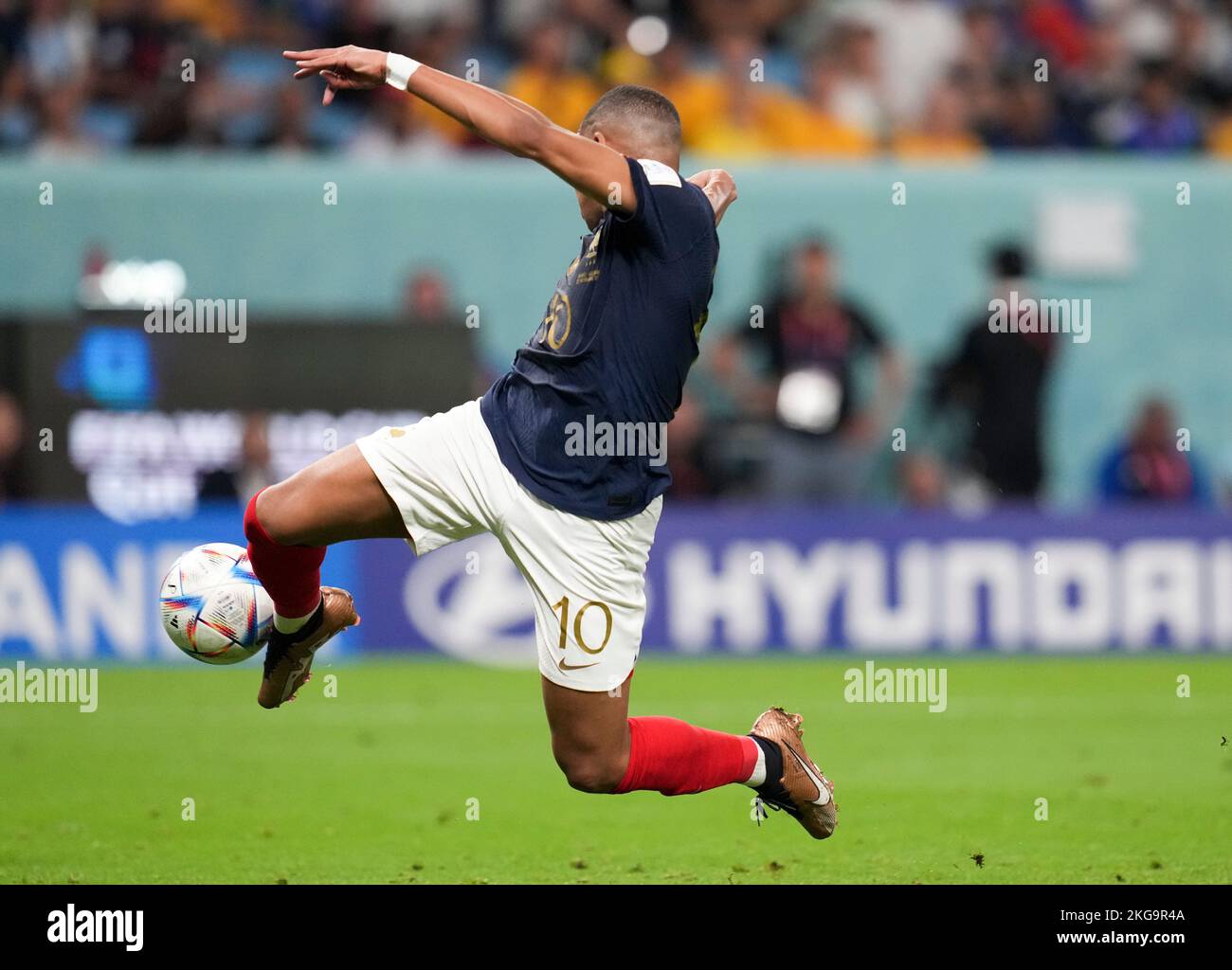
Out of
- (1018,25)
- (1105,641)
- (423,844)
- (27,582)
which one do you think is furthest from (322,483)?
(1018,25)

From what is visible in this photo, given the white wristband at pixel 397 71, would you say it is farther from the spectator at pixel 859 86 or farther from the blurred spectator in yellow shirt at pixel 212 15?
the blurred spectator in yellow shirt at pixel 212 15

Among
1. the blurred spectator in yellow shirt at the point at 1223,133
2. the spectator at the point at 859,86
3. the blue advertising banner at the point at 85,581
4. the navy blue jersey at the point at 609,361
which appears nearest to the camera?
the navy blue jersey at the point at 609,361

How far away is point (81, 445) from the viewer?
11469 mm

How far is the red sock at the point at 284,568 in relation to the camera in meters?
5.73

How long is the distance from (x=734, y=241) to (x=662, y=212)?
9164 millimetres

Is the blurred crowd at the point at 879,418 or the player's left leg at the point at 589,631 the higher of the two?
the blurred crowd at the point at 879,418

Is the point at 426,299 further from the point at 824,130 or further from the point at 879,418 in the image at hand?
the point at 824,130

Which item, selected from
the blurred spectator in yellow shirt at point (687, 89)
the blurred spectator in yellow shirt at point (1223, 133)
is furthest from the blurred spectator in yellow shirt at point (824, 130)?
the blurred spectator in yellow shirt at point (1223, 133)

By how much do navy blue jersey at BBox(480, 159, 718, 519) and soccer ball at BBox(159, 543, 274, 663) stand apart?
1.01 m

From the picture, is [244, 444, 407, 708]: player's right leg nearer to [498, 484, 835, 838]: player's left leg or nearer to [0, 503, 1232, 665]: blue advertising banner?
[498, 484, 835, 838]: player's left leg

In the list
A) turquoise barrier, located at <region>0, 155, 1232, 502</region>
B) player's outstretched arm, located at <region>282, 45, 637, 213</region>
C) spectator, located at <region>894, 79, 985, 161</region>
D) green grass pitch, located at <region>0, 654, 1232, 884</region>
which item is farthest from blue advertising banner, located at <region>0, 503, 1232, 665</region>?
player's outstretched arm, located at <region>282, 45, 637, 213</region>

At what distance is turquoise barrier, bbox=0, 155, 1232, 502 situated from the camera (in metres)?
14.0

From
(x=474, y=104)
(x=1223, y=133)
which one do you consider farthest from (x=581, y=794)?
(x=1223, y=133)

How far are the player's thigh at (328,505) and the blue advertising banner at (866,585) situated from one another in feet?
18.3
